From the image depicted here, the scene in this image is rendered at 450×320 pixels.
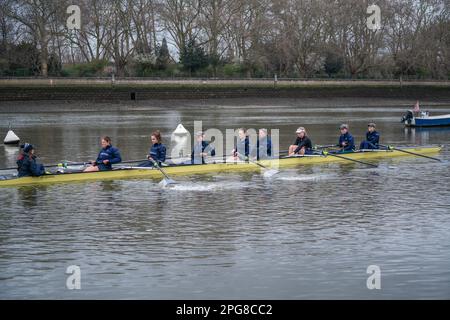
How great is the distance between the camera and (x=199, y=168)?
25.3 meters

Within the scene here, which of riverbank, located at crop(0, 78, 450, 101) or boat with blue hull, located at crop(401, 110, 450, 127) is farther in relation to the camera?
riverbank, located at crop(0, 78, 450, 101)

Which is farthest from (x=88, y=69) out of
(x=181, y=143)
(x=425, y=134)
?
(x=425, y=134)

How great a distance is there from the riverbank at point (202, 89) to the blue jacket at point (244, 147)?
41.6 meters

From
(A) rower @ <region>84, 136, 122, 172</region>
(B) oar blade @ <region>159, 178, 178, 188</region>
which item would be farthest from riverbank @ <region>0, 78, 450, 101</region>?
(B) oar blade @ <region>159, 178, 178, 188</region>

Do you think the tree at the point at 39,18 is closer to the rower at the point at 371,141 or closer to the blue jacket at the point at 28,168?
the rower at the point at 371,141

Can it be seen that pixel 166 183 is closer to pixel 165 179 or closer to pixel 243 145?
pixel 165 179

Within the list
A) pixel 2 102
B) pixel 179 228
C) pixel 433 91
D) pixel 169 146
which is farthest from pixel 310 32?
pixel 179 228

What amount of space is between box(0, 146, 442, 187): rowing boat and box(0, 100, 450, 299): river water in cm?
33

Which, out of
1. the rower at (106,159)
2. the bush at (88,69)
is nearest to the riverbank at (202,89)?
the bush at (88,69)

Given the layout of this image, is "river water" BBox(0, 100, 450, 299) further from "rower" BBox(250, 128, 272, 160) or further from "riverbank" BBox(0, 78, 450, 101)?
"riverbank" BBox(0, 78, 450, 101)

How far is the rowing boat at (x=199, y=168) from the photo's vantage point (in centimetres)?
2266

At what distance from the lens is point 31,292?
1246 centimetres

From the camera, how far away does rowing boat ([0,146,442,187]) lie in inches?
892
